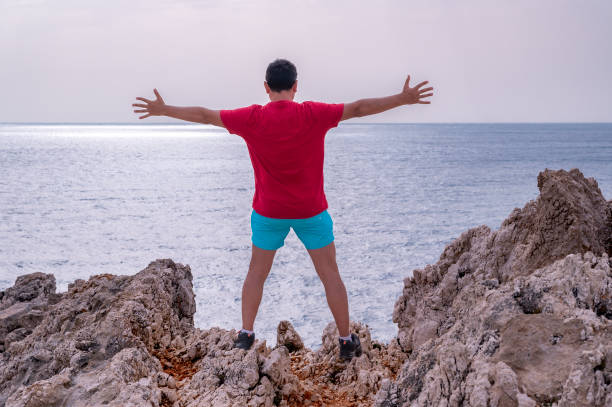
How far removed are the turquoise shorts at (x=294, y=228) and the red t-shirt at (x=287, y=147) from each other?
0.05m

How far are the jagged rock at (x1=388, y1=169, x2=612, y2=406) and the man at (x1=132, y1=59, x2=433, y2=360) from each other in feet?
3.93

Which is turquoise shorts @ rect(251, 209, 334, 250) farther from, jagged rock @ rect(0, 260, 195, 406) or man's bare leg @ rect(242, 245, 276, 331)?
jagged rock @ rect(0, 260, 195, 406)

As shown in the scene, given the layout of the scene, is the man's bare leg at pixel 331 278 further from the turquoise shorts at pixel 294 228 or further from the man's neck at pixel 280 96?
the man's neck at pixel 280 96

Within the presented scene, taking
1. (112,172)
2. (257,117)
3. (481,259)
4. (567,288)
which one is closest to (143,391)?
(257,117)

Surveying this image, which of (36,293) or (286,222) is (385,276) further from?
(286,222)

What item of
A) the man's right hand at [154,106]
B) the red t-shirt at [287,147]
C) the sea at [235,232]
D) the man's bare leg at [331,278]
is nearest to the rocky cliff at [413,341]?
the man's bare leg at [331,278]

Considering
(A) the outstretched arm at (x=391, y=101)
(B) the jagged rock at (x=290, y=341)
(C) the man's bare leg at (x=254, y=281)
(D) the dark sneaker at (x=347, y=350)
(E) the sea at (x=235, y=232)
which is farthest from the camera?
(E) the sea at (x=235, y=232)

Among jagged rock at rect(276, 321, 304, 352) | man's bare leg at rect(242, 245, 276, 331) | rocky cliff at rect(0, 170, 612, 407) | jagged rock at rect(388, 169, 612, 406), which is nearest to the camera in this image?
jagged rock at rect(388, 169, 612, 406)

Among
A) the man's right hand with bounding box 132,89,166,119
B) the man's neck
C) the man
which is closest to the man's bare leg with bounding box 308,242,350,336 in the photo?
the man

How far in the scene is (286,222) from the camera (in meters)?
4.06

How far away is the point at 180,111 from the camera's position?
397cm

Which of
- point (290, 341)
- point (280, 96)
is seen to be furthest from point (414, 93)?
point (290, 341)

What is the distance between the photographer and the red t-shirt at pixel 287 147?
392cm

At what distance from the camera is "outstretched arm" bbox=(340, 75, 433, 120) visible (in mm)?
3918
